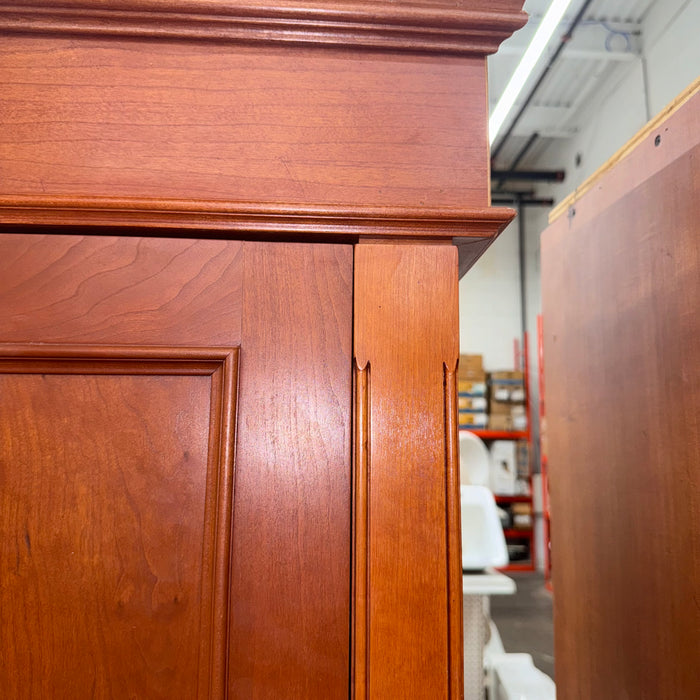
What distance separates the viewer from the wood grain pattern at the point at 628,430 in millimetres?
862

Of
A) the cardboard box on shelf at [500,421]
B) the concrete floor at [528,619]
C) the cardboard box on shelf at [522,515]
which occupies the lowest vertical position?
the concrete floor at [528,619]

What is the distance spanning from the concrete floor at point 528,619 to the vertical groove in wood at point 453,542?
2.85 metres

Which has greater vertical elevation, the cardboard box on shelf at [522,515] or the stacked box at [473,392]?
the stacked box at [473,392]

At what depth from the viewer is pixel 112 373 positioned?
0.56 m

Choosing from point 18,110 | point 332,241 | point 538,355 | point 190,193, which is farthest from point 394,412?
point 538,355

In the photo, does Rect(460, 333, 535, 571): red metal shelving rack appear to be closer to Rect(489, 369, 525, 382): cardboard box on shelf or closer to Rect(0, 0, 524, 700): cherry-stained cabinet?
Rect(489, 369, 525, 382): cardboard box on shelf

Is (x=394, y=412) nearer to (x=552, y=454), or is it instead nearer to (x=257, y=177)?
(x=257, y=177)

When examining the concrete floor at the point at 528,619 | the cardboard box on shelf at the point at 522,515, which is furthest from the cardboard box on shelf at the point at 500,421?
the concrete floor at the point at 528,619

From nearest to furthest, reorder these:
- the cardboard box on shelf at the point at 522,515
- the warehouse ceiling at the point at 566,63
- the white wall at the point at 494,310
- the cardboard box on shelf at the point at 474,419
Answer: the warehouse ceiling at the point at 566,63, the cardboard box on shelf at the point at 522,515, the cardboard box on shelf at the point at 474,419, the white wall at the point at 494,310

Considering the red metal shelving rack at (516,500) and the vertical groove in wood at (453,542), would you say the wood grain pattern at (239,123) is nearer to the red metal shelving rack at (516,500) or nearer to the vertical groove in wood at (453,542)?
the vertical groove in wood at (453,542)

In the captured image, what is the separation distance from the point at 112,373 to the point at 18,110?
288 millimetres

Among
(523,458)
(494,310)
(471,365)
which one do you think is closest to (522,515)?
(523,458)

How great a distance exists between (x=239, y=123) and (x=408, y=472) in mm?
388

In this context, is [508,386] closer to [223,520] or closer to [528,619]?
[528,619]
